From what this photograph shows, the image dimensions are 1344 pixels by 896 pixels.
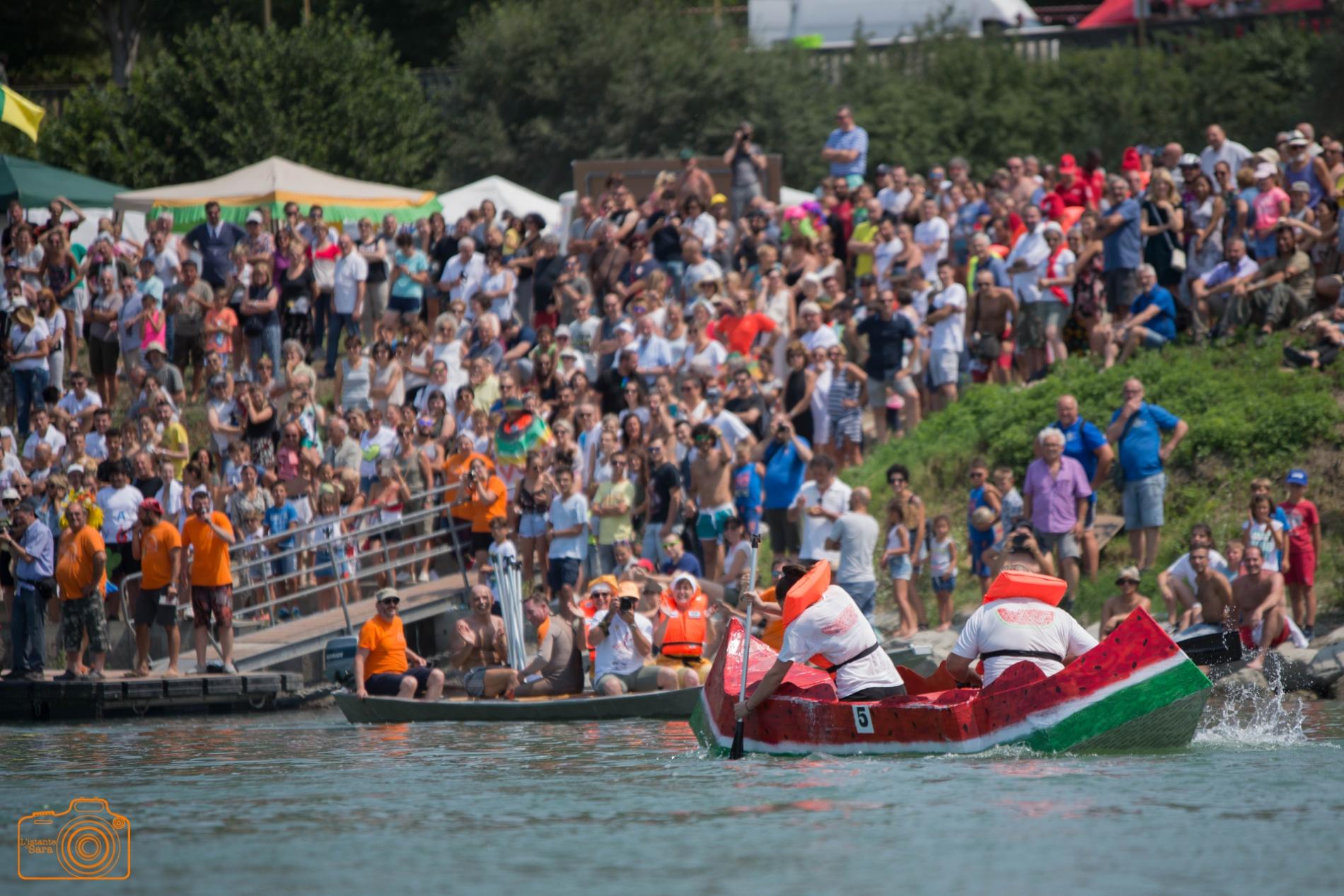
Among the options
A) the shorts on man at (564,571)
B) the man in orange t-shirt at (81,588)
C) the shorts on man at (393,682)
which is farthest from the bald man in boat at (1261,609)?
the man in orange t-shirt at (81,588)

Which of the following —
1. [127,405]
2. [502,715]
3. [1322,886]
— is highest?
[127,405]

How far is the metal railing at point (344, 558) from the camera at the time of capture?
20.4m

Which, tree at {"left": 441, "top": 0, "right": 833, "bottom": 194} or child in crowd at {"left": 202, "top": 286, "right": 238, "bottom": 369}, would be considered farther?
tree at {"left": 441, "top": 0, "right": 833, "bottom": 194}

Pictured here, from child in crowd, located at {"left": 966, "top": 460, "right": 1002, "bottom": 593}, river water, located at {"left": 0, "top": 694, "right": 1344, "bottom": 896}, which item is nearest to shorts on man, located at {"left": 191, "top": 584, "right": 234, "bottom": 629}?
river water, located at {"left": 0, "top": 694, "right": 1344, "bottom": 896}

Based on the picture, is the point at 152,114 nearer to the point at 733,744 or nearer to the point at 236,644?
the point at 236,644

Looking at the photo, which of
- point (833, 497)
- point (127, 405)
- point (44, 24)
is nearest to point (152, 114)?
point (44, 24)

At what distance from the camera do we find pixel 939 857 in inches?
404

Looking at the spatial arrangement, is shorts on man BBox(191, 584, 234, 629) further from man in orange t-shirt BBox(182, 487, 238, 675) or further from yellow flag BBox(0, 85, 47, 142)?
yellow flag BBox(0, 85, 47, 142)

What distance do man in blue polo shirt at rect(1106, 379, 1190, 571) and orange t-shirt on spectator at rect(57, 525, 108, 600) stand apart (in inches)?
400

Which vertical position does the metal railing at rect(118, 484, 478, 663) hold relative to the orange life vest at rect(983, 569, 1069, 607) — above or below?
above

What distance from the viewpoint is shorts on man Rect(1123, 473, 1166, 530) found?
18859 millimetres

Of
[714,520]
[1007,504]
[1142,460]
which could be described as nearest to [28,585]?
[714,520]

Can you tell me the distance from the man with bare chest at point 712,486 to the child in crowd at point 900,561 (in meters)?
1.60

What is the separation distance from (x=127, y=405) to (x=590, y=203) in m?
6.93
